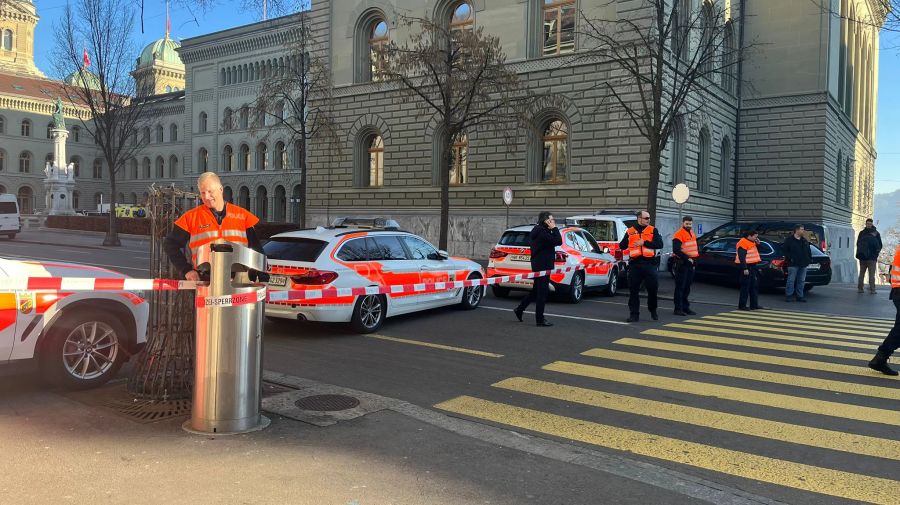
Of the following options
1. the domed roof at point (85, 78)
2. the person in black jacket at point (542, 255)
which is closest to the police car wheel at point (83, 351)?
the person in black jacket at point (542, 255)

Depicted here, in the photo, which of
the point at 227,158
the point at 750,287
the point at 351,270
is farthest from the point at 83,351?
the point at 227,158

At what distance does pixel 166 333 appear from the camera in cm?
569

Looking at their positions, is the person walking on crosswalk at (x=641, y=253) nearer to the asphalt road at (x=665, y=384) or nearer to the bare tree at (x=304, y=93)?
the asphalt road at (x=665, y=384)

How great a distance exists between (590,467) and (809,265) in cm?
1483

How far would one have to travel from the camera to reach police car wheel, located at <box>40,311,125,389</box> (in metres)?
5.73

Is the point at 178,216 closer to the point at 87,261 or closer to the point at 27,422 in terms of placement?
the point at 27,422

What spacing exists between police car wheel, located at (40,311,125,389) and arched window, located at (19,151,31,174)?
3437 inches

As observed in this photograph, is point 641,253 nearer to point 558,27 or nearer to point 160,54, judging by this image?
point 558,27

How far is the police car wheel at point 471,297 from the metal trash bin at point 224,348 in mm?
7317

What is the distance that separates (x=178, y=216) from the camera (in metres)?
5.77

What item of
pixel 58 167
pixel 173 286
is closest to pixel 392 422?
pixel 173 286

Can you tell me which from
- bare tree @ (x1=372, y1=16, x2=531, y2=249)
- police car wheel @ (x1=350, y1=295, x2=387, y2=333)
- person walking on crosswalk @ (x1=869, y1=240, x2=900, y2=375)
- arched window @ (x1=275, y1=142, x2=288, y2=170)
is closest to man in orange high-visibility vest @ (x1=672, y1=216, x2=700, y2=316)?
person walking on crosswalk @ (x1=869, y1=240, x2=900, y2=375)

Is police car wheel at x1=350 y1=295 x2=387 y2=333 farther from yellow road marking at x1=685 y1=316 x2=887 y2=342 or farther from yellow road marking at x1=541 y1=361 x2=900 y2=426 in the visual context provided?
yellow road marking at x1=685 y1=316 x2=887 y2=342

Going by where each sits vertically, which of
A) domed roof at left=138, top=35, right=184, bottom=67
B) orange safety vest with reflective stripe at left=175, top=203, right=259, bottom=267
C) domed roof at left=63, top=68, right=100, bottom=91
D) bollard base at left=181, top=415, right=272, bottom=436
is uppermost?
domed roof at left=138, top=35, right=184, bottom=67
